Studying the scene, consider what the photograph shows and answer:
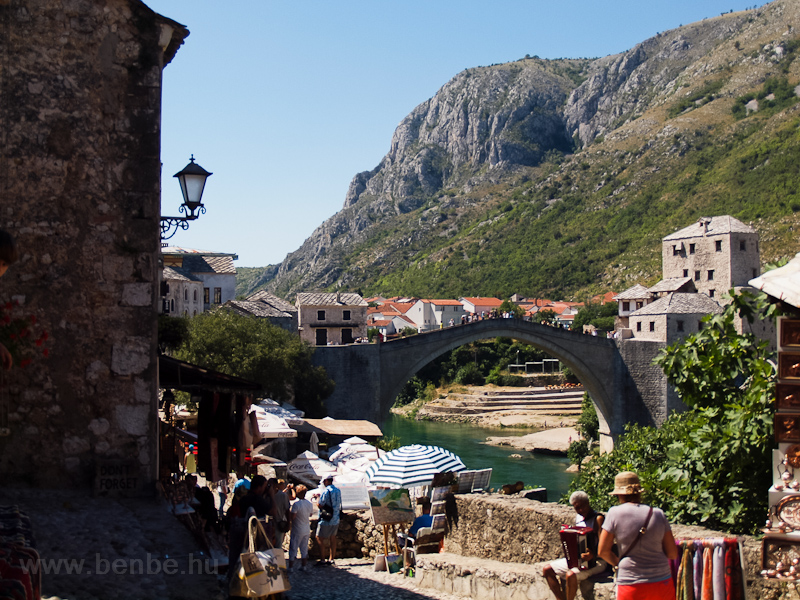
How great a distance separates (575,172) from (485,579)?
87.6 m

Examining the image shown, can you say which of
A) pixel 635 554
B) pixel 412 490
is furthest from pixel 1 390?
pixel 412 490

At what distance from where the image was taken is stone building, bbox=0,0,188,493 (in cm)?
507

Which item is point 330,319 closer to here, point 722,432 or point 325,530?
point 325,530

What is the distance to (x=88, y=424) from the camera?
5.13m

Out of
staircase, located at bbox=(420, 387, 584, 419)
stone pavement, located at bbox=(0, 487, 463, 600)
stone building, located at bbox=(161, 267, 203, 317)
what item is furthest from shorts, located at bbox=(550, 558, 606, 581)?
staircase, located at bbox=(420, 387, 584, 419)

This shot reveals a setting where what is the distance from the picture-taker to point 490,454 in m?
35.6

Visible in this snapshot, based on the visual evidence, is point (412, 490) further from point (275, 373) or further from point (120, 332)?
point (275, 373)

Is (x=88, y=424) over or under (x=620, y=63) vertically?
under

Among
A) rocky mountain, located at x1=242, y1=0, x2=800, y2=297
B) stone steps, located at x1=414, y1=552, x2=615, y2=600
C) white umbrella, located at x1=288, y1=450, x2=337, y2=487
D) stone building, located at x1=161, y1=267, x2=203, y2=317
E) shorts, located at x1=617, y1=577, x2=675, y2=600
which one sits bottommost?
white umbrella, located at x1=288, y1=450, x2=337, y2=487

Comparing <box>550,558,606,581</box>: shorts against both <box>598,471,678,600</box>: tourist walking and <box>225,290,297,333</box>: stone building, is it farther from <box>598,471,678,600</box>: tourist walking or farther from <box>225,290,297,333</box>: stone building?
<box>225,290,297,333</box>: stone building

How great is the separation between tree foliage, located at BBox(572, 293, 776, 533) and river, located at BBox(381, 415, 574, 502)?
1621 cm

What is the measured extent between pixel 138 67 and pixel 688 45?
111m

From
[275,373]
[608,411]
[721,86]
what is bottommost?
[608,411]
